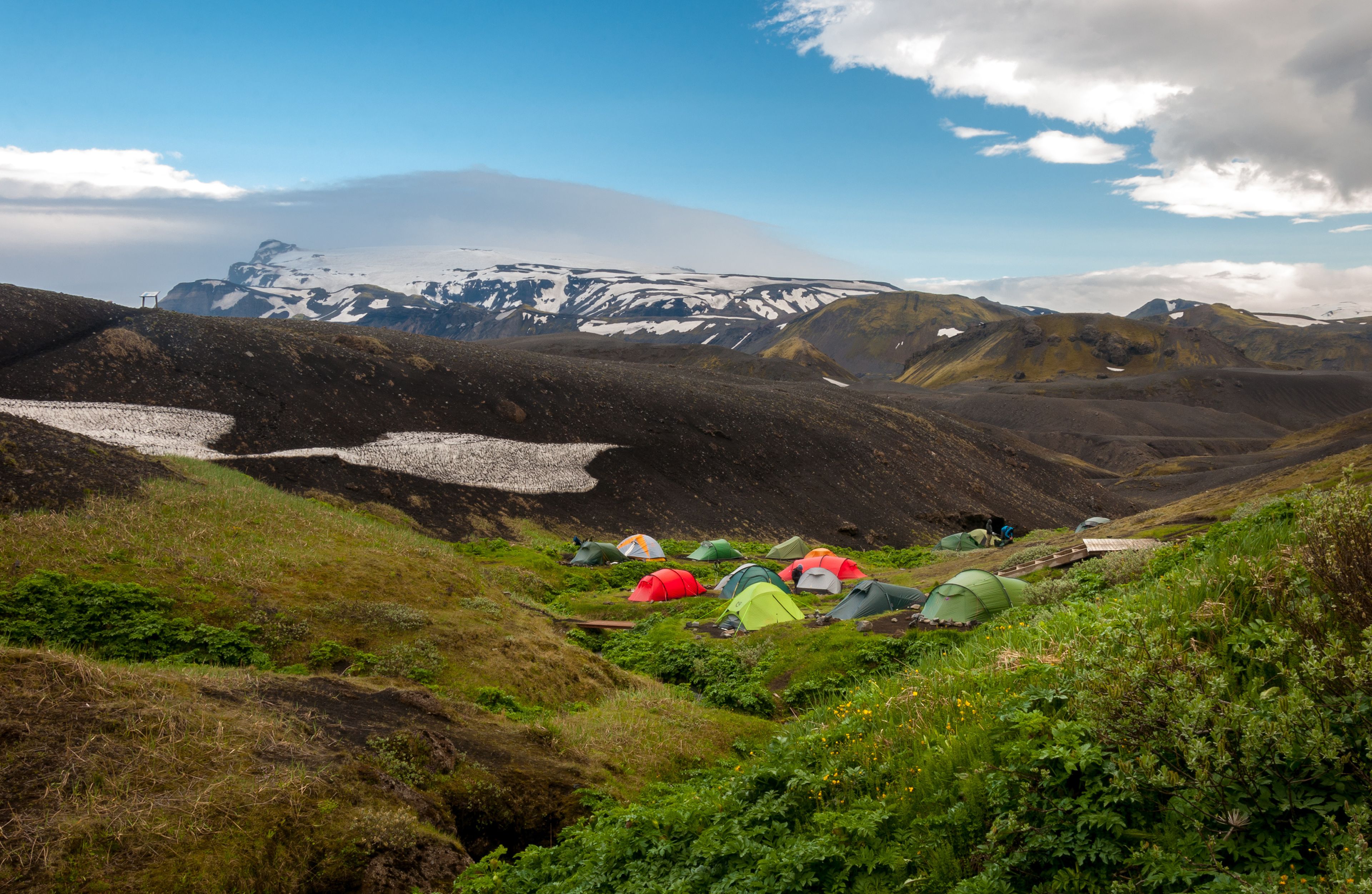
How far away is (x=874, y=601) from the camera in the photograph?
23219mm

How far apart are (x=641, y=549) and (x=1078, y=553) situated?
23256 millimetres

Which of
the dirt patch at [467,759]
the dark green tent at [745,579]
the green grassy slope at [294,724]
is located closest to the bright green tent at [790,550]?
the dark green tent at [745,579]

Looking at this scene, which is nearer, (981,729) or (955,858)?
(955,858)

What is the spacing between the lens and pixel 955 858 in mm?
5691

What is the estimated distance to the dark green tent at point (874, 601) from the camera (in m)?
23.0

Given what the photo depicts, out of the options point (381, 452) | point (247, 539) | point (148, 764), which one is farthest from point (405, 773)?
point (381, 452)

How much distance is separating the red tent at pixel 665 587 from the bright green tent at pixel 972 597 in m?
11.5

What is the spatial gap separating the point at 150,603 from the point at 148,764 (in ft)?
25.6

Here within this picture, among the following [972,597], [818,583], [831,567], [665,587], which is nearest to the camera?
[972,597]

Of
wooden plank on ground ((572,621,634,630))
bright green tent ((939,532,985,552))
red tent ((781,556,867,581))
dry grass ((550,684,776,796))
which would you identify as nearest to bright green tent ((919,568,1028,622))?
dry grass ((550,684,776,796))

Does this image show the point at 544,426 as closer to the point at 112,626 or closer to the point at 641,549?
the point at 641,549

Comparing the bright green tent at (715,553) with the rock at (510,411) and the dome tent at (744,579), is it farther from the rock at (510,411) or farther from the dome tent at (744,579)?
the rock at (510,411)

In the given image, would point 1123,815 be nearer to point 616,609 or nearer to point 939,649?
point 939,649

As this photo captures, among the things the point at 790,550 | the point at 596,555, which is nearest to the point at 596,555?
the point at 596,555
